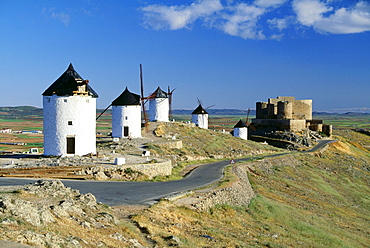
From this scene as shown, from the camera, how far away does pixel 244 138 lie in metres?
56.5

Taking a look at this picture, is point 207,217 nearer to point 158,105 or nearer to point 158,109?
point 158,109

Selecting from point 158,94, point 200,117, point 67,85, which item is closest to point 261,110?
point 200,117

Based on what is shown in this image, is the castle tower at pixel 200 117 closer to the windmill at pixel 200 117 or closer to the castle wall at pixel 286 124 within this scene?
the windmill at pixel 200 117

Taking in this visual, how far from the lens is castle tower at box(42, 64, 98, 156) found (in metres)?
24.5

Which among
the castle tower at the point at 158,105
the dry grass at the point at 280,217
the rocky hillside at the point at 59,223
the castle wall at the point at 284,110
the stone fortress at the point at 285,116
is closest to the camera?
the rocky hillside at the point at 59,223

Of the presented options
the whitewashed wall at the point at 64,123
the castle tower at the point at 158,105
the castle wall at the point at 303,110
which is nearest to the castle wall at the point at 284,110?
the castle wall at the point at 303,110

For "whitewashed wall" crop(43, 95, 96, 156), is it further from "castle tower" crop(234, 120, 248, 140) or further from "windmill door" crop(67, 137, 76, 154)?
"castle tower" crop(234, 120, 248, 140)

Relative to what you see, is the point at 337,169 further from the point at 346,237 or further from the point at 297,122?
the point at 346,237

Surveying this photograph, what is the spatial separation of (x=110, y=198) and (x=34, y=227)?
5959 mm

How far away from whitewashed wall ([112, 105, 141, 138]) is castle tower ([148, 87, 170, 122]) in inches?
446

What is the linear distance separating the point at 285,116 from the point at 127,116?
3254 centimetres

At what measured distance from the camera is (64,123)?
2438 cm

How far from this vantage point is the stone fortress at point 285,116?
62438 mm

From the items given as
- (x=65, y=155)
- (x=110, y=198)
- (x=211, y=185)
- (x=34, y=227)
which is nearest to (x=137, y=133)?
(x=65, y=155)
